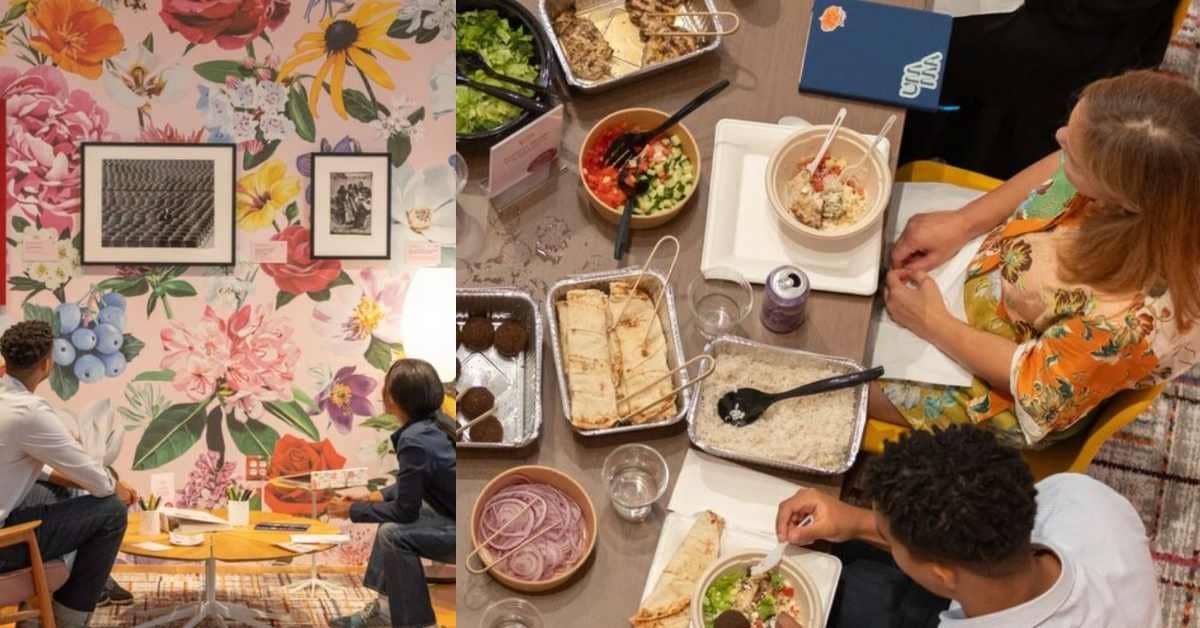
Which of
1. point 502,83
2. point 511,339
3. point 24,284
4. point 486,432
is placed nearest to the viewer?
point 24,284

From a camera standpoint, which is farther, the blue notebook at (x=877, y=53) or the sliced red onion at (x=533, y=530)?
the blue notebook at (x=877, y=53)

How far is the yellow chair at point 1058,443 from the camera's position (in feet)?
6.56

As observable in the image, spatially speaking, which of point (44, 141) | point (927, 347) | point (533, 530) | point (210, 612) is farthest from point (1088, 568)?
point (44, 141)

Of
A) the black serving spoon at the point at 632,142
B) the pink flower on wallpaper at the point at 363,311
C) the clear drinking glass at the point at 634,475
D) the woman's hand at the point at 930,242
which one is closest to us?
the pink flower on wallpaper at the point at 363,311

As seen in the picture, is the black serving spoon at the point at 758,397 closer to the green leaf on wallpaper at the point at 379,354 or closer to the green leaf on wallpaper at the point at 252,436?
the green leaf on wallpaper at the point at 379,354

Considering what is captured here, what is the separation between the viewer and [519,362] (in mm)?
2049

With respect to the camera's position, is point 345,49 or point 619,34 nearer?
point 345,49

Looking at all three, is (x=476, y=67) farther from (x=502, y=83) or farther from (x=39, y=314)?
(x=39, y=314)

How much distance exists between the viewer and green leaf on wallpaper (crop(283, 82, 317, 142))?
5.30 feet

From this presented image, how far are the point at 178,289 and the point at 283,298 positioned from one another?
149 millimetres

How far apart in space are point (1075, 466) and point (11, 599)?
1857 mm

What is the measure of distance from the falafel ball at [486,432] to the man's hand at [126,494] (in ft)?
1.82

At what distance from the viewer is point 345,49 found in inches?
63.7

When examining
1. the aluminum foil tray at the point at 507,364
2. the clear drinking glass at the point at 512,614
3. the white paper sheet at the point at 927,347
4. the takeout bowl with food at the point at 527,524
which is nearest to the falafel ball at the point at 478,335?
the aluminum foil tray at the point at 507,364
